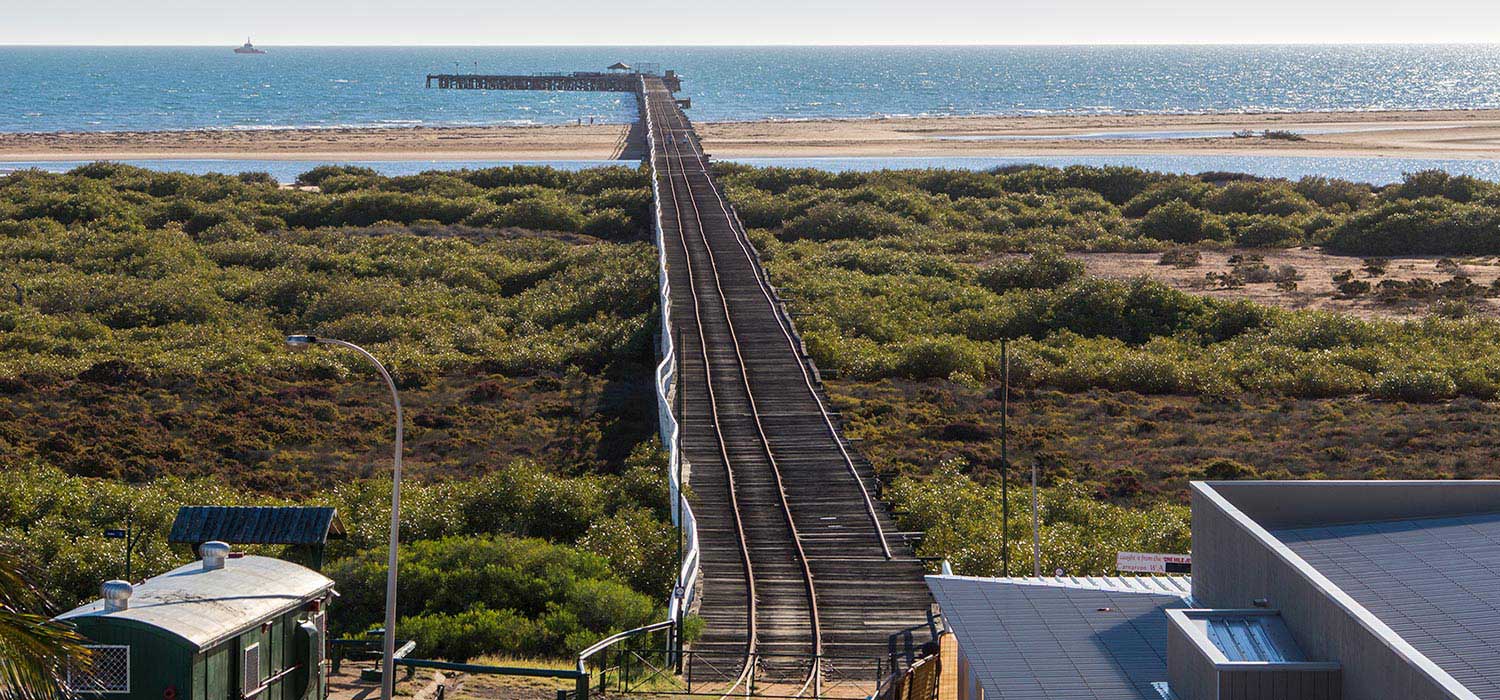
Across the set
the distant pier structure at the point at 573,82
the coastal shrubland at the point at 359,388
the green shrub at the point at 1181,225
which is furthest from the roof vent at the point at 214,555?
the distant pier structure at the point at 573,82

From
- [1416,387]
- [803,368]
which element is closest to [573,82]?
[803,368]

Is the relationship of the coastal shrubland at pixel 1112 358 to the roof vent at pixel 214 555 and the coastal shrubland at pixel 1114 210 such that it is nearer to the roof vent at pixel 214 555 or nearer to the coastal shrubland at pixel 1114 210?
the coastal shrubland at pixel 1114 210

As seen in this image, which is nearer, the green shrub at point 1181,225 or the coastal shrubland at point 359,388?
the coastal shrubland at point 359,388

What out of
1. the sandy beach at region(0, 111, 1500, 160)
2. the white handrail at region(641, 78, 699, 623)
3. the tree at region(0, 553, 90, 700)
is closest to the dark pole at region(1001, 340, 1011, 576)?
the white handrail at region(641, 78, 699, 623)

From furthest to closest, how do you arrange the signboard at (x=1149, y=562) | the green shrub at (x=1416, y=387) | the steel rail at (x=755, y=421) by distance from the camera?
the green shrub at (x=1416, y=387) → the signboard at (x=1149, y=562) → the steel rail at (x=755, y=421)

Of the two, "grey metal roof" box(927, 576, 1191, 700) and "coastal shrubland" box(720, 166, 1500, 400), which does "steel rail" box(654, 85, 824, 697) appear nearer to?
"coastal shrubland" box(720, 166, 1500, 400)

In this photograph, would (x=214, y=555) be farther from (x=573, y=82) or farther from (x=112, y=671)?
(x=573, y=82)
